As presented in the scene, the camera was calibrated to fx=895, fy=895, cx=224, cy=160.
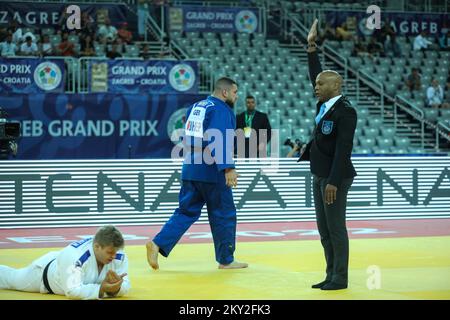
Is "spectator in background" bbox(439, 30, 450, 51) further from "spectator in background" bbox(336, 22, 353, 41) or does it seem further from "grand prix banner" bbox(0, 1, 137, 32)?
"grand prix banner" bbox(0, 1, 137, 32)

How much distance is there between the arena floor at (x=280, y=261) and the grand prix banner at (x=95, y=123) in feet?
18.8

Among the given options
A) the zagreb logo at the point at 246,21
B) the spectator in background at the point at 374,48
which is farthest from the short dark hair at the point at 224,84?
the spectator in background at the point at 374,48

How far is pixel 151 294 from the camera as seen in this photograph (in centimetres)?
761

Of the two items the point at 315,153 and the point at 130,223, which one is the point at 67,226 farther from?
the point at 315,153

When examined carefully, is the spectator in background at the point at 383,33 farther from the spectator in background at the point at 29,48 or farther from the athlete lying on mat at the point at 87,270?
the athlete lying on mat at the point at 87,270

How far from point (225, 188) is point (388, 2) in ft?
65.3

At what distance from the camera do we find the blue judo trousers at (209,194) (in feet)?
30.6

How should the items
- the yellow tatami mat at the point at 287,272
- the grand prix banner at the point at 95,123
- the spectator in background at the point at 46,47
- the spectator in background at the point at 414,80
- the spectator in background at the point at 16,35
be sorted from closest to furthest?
the yellow tatami mat at the point at 287,272 → the grand prix banner at the point at 95,123 → the spectator in background at the point at 46,47 → the spectator in background at the point at 16,35 → the spectator in background at the point at 414,80

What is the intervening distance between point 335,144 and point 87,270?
239 cm

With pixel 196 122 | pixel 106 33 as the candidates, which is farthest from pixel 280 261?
pixel 106 33

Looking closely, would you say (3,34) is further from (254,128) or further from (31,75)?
(254,128)

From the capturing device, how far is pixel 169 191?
1458 centimetres
